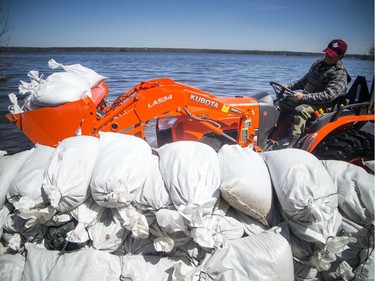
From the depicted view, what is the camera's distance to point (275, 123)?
3580mm

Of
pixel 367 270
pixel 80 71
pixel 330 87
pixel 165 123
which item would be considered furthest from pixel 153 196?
pixel 330 87

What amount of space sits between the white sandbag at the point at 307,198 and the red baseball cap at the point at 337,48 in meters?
2.27

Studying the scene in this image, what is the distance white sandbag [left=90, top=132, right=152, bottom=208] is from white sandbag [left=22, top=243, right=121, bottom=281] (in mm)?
430

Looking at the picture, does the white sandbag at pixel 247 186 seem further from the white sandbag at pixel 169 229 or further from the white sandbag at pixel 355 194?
the white sandbag at pixel 355 194

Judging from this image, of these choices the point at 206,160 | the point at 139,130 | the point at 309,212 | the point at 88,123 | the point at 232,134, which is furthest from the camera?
the point at 232,134

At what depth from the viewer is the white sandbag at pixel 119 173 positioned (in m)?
1.84

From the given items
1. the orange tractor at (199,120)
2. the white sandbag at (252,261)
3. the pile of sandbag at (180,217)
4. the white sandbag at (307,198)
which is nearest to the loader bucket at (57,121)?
the orange tractor at (199,120)

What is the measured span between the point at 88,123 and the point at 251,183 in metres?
1.82

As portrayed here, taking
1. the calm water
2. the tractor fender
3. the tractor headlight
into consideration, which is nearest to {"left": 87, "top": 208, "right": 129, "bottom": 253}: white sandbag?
the tractor headlight

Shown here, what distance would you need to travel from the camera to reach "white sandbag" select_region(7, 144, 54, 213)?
1824mm

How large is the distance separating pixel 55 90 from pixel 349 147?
11.2 ft

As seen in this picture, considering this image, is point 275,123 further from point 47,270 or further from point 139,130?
point 47,270

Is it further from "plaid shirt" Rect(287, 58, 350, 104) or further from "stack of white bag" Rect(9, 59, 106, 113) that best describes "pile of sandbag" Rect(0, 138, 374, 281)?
"plaid shirt" Rect(287, 58, 350, 104)

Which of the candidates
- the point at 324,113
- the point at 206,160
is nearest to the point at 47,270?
the point at 206,160
